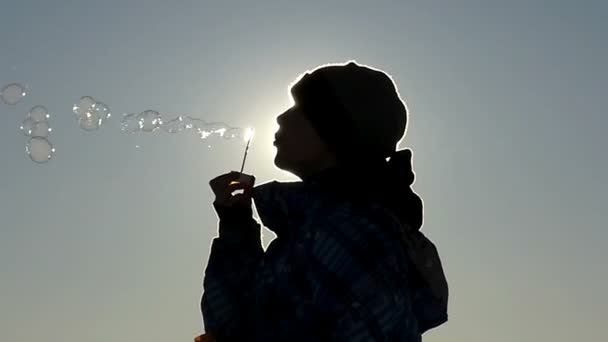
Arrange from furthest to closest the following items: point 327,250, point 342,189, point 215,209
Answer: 1. point 215,209
2. point 342,189
3. point 327,250

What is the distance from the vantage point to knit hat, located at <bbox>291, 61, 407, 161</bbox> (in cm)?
491

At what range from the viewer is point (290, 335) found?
14.7 feet

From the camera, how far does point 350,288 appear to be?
4406 millimetres

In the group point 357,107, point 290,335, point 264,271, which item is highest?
point 357,107

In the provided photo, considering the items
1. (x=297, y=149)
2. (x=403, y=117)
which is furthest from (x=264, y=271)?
(x=403, y=117)

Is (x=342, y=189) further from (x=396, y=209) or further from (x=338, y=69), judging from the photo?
(x=338, y=69)

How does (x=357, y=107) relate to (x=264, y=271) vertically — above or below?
above

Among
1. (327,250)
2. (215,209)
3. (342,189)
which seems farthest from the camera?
(215,209)

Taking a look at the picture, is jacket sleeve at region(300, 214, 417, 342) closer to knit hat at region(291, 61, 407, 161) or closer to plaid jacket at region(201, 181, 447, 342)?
plaid jacket at region(201, 181, 447, 342)

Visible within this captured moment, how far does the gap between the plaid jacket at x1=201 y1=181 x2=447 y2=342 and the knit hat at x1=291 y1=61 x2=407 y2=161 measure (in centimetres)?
28

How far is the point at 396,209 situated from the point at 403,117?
466 mm

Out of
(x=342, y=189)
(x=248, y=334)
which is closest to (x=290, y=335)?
(x=248, y=334)

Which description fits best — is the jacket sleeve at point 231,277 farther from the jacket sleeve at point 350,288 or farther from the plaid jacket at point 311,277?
the jacket sleeve at point 350,288

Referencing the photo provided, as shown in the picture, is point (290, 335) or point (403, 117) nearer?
point (290, 335)
